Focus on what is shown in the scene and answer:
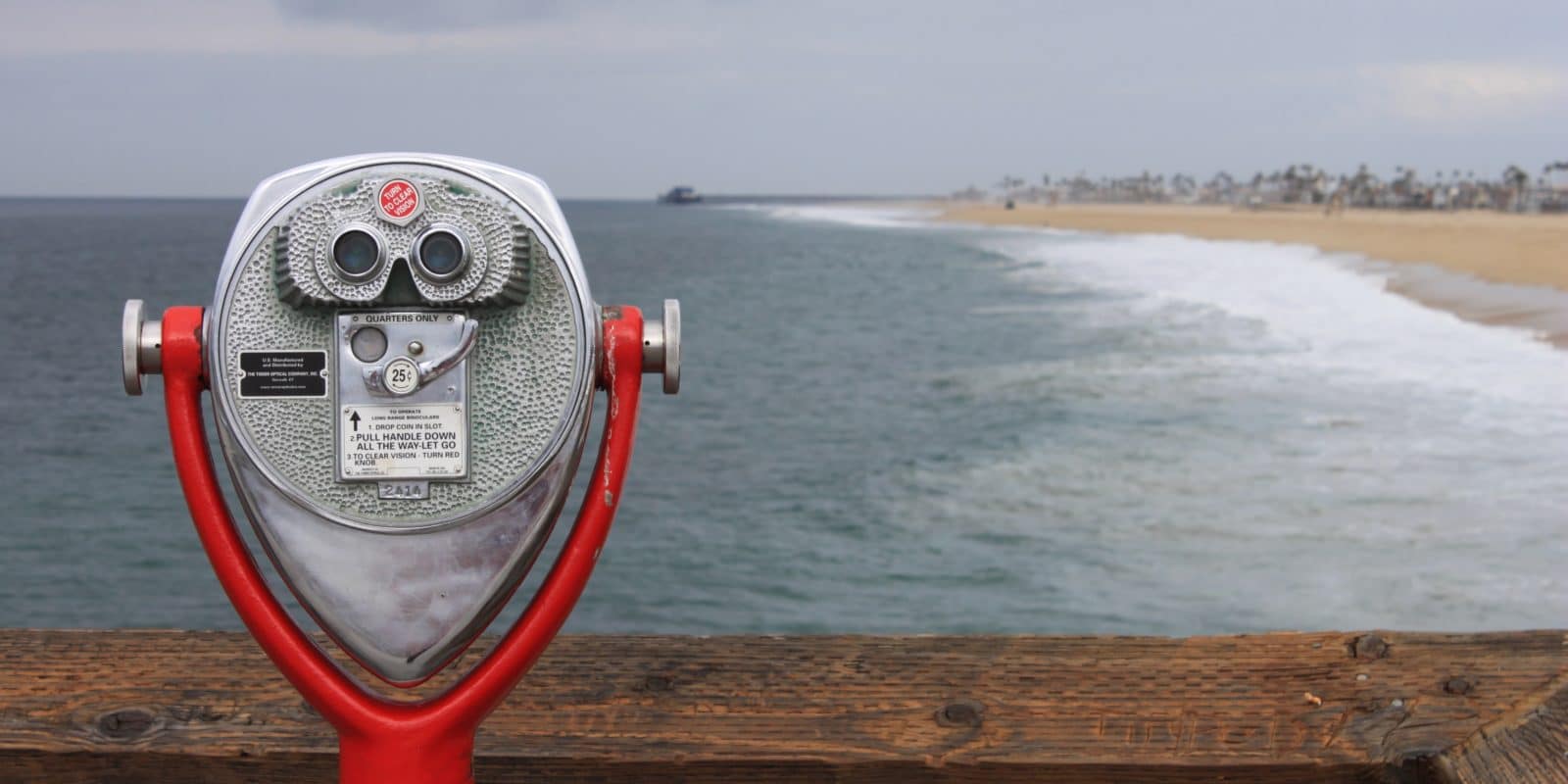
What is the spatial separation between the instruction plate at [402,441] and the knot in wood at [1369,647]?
0.85 m

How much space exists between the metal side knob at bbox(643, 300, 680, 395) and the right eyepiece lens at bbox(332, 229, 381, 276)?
234mm

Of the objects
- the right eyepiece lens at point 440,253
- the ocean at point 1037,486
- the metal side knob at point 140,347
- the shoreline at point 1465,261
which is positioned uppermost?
the right eyepiece lens at point 440,253

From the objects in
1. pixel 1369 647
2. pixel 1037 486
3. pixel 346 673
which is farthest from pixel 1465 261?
pixel 346 673

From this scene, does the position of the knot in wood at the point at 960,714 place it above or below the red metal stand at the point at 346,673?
below

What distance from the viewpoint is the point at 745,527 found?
733 centimetres

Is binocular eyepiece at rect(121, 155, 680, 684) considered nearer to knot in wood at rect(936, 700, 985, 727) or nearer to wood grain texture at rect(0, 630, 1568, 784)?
wood grain texture at rect(0, 630, 1568, 784)

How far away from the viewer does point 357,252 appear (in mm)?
1301

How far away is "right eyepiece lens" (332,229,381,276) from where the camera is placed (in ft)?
4.25

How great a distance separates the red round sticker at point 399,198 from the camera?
1.32m

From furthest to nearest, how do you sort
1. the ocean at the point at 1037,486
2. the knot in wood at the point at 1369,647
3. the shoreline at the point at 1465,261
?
the shoreline at the point at 1465,261 → the ocean at the point at 1037,486 → the knot in wood at the point at 1369,647

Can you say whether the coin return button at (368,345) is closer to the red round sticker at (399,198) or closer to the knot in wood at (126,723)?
the red round sticker at (399,198)

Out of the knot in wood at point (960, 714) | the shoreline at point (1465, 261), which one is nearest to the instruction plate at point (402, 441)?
the knot in wood at point (960, 714)

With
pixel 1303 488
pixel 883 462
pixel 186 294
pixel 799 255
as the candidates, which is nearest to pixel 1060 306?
pixel 883 462

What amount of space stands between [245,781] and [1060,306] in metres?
16.9
